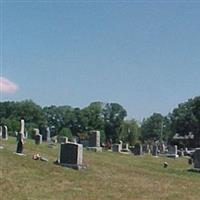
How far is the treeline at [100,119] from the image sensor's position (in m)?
115

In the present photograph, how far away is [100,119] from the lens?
124125mm

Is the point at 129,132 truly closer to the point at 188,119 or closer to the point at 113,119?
the point at 113,119

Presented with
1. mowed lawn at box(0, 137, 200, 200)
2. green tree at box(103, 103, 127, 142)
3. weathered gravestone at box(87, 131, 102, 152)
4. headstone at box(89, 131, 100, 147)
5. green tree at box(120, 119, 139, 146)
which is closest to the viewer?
mowed lawn at box(0, 137, 200, 200)

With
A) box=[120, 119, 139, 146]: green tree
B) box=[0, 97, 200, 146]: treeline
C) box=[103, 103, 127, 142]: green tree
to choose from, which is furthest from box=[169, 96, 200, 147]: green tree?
box=[103, 103, 127, 142]: green tree

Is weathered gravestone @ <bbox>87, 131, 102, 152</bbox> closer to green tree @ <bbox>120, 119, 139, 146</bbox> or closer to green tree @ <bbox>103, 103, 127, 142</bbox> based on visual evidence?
green tree @ <bbox>120, 119, 139, 146</bbox>

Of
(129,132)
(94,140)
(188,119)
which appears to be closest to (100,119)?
(129,132)

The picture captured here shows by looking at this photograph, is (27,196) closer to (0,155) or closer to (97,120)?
(0,155)

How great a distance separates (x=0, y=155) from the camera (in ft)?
61.9

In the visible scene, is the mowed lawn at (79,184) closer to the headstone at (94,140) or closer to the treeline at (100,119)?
the headstone at (94,140)

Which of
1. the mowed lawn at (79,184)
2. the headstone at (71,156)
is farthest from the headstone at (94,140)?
the mowed lawn at (79,184)

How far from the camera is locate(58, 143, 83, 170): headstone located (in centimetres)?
1962

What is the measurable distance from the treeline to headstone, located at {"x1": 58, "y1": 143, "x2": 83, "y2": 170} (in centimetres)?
8838

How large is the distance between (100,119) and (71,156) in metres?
104

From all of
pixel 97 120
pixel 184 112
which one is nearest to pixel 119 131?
pixel 97 120
